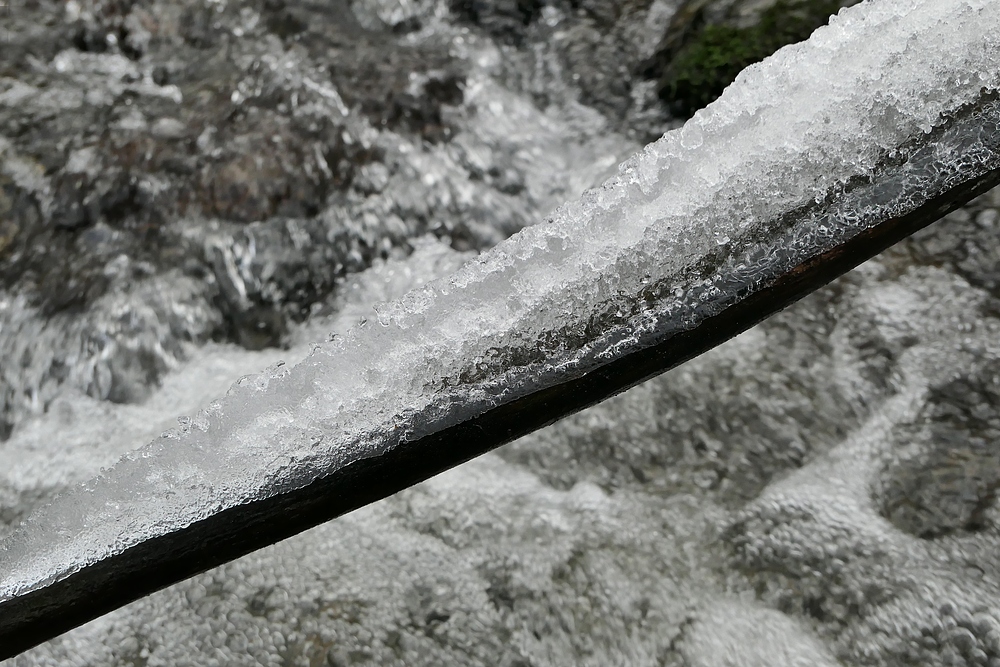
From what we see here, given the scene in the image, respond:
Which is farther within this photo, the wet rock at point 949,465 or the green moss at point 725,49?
the green moss at point 725,49

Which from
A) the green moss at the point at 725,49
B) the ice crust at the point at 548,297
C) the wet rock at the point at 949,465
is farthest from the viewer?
the green moss at the point at 725,49

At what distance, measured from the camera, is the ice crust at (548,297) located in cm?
105

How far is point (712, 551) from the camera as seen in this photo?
7.23 ft

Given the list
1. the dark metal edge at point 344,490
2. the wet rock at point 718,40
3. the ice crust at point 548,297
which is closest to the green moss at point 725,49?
the wet rock at point 718,40

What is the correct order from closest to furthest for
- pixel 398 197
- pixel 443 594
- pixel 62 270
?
1. pixel 443 594
2. pixel 62 270
3. pixel 398 197

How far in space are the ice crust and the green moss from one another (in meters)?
2.31

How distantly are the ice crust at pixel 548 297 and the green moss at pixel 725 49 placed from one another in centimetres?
231

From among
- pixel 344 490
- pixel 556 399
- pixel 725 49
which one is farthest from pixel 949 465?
pixel 725 49

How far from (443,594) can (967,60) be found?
185cm

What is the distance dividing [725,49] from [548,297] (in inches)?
118

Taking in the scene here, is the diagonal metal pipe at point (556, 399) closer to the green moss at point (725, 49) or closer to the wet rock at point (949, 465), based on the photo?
the wet rock at point (949, 465)

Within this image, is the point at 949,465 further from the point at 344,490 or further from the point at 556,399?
the point at 344,490

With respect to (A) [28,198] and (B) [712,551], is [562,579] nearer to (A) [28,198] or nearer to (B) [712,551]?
(B) [712,551]

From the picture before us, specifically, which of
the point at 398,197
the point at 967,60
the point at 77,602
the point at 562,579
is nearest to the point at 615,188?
the point at 967,60
